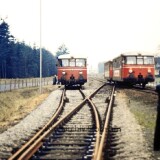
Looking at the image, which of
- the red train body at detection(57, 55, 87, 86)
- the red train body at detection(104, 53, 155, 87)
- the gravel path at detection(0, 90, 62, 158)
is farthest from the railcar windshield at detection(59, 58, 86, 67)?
the gravel path at detection(0, 90, 62, 158)

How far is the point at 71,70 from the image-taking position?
29672 millimetres

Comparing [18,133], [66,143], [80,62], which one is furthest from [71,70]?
[66,143]

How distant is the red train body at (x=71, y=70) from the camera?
97.3ft

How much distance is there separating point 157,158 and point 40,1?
80.4ft

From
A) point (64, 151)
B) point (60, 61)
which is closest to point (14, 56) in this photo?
point (60, 61)

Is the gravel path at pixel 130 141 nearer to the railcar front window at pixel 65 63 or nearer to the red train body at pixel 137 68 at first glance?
the red train body at pixel 137 68

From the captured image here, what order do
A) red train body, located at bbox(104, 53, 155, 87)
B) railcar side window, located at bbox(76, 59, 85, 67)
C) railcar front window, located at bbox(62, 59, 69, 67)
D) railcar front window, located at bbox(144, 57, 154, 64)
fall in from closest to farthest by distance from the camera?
red train body, located at bbox(104, 53, 155, 87) → railcar front window, located at bbox(144, 57, 154, 64) → railcar front window, located at bbox(62, 59, 69, 67) → railcar side window, located at bbox(76, 59, 85, 67)

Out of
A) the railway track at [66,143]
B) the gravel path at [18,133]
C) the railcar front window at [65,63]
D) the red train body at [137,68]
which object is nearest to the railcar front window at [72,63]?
the railcar front window at [65,63]

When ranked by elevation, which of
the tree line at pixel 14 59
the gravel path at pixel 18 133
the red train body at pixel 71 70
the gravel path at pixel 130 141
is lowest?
the gravel path at pixel 18 133

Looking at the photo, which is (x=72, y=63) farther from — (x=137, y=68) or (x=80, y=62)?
(x=137, y=68)

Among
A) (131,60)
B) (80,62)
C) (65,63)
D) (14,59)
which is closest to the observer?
(131,60)

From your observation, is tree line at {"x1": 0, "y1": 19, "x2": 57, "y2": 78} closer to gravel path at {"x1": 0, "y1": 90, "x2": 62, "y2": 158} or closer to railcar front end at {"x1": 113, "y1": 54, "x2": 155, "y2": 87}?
railcar front end at {"x1": 113, "y1": 54, "x2": 155, "y2": 87}

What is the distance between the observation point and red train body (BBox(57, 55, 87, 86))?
29.7 m

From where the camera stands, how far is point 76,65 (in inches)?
1174
